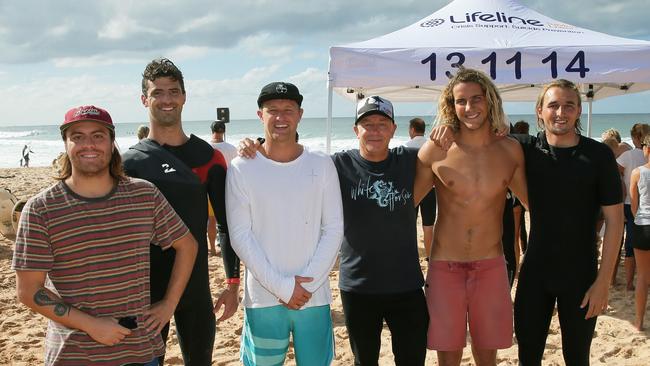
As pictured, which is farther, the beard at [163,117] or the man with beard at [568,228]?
the man with beard at [568,228]

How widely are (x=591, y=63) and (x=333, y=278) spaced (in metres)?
3.84

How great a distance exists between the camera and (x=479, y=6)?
23.2 feet

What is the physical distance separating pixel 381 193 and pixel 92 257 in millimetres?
1445

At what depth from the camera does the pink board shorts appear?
298 centimetres

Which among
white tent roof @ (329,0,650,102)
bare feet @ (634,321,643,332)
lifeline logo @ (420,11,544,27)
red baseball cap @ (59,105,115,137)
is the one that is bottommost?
bare feet @ (634,321,643,332)

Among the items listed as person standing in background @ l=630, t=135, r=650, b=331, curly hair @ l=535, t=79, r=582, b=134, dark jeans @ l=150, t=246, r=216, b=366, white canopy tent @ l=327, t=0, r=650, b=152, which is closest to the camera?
dark jeans @ l=150, t=246, r=216, b=366

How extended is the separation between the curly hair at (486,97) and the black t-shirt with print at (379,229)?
58 cm

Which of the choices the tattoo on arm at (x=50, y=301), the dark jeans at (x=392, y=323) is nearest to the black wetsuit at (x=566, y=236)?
the dark jeans at (x=392, y=323)

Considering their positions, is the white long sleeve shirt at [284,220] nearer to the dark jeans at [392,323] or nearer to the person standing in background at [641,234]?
the dark jeans at [392,323]

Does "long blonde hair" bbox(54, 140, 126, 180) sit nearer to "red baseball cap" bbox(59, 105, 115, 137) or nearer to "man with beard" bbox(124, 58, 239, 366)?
"red baseball cap" bbox(59, 105, 115, 137)

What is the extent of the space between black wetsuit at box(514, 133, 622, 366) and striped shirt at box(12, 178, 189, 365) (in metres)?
2.09

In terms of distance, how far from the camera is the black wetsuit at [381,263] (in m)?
2.81

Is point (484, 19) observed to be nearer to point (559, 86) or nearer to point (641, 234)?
point (641, 234)

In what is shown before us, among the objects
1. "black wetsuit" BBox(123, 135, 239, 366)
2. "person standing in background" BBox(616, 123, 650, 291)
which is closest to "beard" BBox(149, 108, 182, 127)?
"black wetsuit" BBox(123, 135, 239, 366)
